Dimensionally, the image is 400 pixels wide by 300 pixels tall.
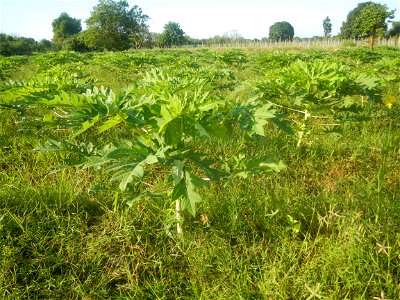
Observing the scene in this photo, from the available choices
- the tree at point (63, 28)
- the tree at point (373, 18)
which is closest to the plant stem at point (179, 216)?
the tree at point (373, 18)

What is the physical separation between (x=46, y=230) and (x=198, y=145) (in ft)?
6.40

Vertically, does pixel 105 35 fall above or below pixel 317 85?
above

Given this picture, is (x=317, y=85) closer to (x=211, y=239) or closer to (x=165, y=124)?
(x=211, y=239)

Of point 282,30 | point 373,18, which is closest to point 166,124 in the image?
point 373,18

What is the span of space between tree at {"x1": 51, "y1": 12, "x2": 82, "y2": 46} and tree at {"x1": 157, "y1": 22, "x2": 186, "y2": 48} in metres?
23.7

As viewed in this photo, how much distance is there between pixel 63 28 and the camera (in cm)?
7438

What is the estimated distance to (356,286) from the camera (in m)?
1.47

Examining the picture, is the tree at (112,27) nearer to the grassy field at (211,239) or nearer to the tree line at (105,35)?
the tree line at (105,35)

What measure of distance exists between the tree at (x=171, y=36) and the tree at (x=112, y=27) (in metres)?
10.8

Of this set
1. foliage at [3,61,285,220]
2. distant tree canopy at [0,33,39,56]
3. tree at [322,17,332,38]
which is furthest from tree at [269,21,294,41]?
foliage at [3,61,285,220]

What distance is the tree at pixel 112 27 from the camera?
56.8 meters

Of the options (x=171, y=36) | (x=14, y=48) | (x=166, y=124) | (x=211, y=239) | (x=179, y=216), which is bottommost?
(x=211, y=239)

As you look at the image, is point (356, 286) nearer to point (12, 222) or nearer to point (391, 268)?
point (391, 268)

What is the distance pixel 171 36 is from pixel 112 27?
86.6 ft
